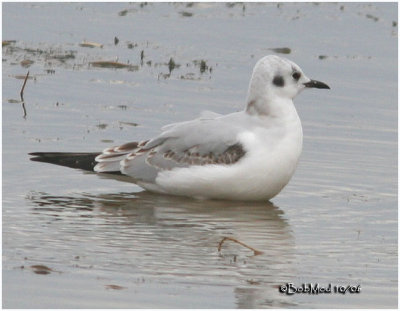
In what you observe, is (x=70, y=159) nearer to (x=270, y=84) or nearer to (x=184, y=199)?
(x=184, y=199)

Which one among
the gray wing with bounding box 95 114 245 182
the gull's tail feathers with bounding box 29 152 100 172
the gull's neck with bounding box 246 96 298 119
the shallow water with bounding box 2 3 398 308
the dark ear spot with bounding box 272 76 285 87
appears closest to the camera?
the shallow water with bounding box 2 3 398 308

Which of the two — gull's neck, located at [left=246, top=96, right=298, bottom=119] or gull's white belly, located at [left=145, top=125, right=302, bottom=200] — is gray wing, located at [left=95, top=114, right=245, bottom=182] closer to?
gull's white belly, located at [left=145, top=125, right=302, bottom=200]

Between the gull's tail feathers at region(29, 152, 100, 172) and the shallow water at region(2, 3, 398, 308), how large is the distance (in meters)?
0.17

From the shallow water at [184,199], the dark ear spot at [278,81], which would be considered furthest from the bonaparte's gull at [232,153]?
the shallow water at [184,199]

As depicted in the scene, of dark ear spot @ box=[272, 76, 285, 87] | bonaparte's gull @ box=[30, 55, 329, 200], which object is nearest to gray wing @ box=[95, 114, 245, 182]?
bonaparte's gull @ box=[30, 55, 329, 200]

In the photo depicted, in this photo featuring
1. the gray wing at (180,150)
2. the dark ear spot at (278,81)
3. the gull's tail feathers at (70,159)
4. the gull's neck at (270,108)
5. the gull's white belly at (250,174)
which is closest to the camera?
the gull's white belly at (250,174)

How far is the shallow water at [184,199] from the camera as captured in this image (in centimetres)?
815

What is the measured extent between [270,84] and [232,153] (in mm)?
792

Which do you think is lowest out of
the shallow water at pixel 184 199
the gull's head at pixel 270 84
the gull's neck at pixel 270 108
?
the shallow water at pixel 184 199

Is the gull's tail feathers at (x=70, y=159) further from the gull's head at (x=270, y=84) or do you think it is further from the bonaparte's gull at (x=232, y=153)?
the gull's head at (x=270, y=84)

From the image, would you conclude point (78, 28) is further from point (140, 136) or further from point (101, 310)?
point (101, 310)

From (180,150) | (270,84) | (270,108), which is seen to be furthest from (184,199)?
(270,84)

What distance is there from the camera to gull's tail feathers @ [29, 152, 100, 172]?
11.2m

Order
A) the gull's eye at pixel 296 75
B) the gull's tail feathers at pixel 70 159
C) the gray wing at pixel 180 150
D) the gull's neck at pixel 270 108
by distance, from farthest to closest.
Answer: the gull's tail feathers at pixel 70 159, the gull's eye at pixel 296 75, the gull's neck at pixel 270 108, the gray wing at pixel 180 150
